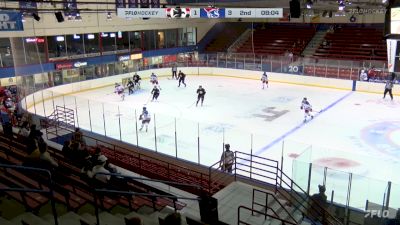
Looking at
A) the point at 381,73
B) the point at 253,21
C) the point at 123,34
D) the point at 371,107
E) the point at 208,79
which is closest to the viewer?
the point at 371,107

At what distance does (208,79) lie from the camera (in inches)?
970

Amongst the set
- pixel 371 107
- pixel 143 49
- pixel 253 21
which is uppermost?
pixel 253 21

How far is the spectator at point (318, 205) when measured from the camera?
6.85 meters

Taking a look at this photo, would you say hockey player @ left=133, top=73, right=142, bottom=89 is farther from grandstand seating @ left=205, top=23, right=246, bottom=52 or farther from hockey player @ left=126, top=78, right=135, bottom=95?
grandstand seating @ left=205, top=23, right=246, bottom=52

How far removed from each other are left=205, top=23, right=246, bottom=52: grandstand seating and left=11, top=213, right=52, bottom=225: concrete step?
2787cm

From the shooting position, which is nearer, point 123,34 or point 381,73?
point 381,73

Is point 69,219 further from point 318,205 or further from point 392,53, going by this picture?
point 392,53

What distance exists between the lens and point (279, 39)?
29.5 m

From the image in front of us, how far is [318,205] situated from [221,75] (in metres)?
19.6

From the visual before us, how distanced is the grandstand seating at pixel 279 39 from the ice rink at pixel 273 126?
7.38 meters

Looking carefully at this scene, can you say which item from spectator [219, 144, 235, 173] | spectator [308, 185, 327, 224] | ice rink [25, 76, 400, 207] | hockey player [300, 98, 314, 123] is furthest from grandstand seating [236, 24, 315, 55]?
spectator [308, 185, 327, 224]

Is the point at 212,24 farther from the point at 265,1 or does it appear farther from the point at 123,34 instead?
the point at 265,1

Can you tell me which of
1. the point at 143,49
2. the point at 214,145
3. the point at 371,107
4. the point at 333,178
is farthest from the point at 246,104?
the point at 143,49

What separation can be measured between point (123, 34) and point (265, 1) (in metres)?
10.4
